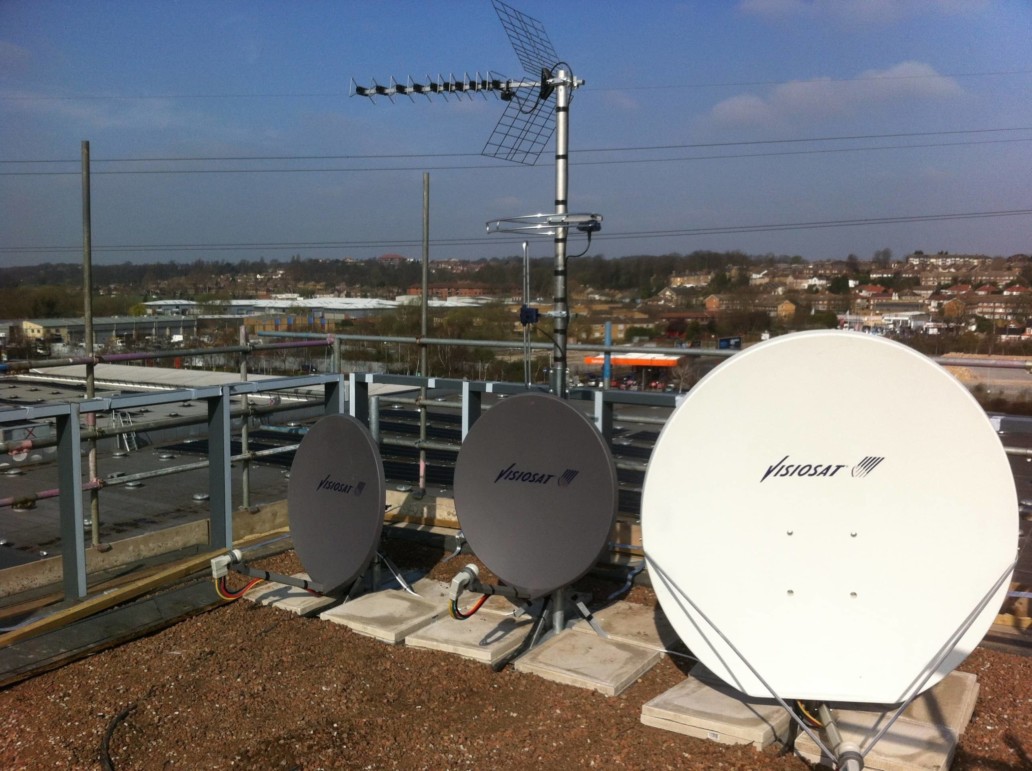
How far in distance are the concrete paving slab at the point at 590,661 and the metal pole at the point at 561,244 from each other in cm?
111

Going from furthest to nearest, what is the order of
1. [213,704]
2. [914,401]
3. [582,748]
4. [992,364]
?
[992,364] < [213,704] < [582,748] < [914,401]

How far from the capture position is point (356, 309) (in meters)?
11.7

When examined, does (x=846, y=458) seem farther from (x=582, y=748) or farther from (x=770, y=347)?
(x=582, y=748)

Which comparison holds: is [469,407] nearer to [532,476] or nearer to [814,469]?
[532,476]

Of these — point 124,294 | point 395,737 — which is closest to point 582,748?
point 395,737

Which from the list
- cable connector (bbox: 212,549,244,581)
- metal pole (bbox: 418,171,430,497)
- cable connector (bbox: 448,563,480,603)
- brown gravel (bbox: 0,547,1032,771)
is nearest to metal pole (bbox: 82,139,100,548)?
cable connector (bbox: 212,549,244,581)

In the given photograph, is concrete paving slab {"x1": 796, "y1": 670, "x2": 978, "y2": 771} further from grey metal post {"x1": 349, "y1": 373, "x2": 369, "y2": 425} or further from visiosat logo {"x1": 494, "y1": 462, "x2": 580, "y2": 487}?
grey metal post {"x1": 349, "y1": 373, "x2": 369, "y2": 425}

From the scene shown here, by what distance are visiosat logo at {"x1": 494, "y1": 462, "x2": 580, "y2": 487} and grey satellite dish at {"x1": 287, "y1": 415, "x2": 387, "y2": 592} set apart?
0.57 m

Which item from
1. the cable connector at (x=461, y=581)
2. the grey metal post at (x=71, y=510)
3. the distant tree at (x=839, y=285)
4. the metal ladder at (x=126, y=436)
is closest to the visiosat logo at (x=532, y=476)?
the cable connector at (x=461, y=581)

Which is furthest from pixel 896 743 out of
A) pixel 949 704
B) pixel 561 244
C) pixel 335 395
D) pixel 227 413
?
pixel 335 395

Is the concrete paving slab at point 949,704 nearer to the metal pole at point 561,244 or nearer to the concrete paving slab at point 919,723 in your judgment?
the concrete paving slab at point 919,723

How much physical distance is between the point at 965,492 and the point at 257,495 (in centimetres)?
821

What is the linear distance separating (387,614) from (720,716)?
65.1 inches

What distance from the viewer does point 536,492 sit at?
11.5ft
